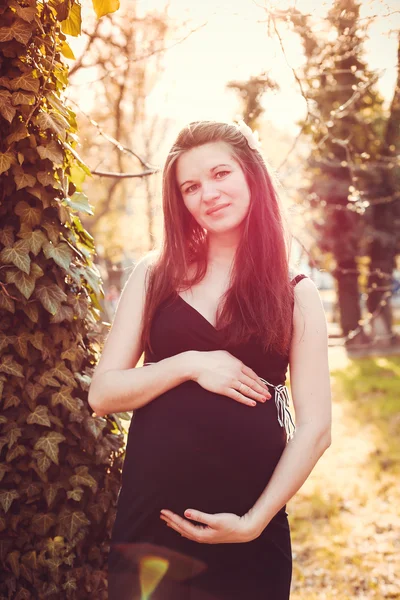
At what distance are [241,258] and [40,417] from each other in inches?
39.5

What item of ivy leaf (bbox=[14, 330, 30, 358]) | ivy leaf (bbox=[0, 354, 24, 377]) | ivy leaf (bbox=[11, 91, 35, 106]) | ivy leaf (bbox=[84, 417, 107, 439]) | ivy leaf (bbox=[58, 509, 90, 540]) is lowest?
ivy leaf (bbox=[58, 509, 90, 540])

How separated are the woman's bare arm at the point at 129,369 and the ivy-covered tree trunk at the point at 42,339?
0.99 ft

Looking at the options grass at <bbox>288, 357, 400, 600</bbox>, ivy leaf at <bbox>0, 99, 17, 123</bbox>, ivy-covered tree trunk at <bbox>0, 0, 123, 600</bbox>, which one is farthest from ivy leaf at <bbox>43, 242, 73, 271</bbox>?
grass at <bbox>288, 357, 400, 600</bbox>

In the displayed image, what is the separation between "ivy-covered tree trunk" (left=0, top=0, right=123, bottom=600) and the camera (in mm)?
2141

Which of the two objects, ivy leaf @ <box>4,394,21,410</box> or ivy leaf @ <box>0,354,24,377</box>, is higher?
ivy leaf @ <box>0,354,24,377</box>

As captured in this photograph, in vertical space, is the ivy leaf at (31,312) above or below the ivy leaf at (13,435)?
above

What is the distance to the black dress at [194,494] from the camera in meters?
1.89

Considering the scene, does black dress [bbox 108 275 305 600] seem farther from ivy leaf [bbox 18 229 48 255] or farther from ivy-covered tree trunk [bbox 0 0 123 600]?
ivy leaf [bbox 18 229 48 255]

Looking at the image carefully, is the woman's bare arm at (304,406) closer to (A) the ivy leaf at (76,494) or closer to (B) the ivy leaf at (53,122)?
(A) the ivy leaf at (76,494)

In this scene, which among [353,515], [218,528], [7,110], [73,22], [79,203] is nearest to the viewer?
[218,528]

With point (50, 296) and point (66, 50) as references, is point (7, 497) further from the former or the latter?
point (66, 50)

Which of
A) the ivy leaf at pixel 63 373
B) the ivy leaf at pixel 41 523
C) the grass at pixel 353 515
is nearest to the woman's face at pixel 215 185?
the ivy leaf at pixel 63 373

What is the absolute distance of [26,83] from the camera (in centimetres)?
210

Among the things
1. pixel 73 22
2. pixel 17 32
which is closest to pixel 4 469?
pixel 17 32
